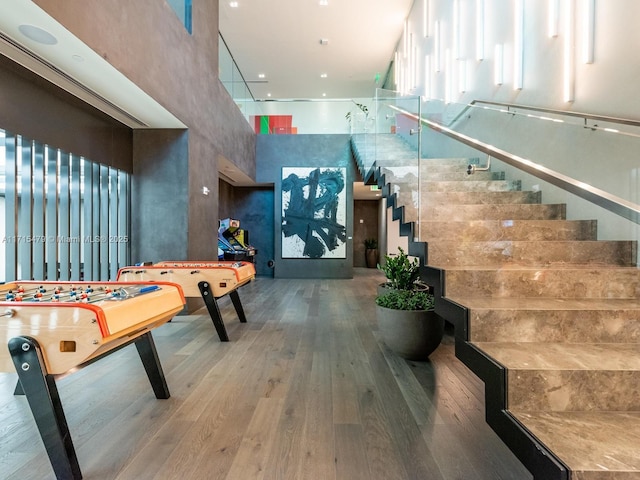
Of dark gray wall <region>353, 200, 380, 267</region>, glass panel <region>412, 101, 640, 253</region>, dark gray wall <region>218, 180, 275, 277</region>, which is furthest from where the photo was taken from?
dark gray wall <region>353, 200, 380, 267</region>

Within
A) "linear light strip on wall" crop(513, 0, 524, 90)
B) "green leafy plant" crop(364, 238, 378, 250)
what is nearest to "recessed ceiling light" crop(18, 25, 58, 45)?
"linear light strip on wall" crop(513, 0, 524, 90)

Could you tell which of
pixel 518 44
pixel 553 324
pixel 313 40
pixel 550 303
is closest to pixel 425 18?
pixel 313 40

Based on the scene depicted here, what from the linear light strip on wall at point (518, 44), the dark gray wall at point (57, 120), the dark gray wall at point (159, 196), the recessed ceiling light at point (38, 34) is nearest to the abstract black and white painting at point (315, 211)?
the dark gray wall at point (159, 196)

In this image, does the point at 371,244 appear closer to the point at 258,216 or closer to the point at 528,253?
the point at 258,216

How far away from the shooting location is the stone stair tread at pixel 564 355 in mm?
1481

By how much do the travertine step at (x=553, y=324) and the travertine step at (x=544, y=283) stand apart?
0.37 m

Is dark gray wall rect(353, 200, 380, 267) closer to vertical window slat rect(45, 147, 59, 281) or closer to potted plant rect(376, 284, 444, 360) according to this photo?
potted plant rect(376, 284, 444, 360)

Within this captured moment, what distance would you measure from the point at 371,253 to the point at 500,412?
1134 centimetres

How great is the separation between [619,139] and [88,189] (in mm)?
5643

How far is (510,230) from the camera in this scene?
10.2 feet

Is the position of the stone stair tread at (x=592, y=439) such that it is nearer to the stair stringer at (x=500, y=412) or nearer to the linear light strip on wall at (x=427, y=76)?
the stair stringer at (x=500, y=412)

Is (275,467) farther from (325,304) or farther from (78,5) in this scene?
(325,304)

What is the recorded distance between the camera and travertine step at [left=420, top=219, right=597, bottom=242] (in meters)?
3.03

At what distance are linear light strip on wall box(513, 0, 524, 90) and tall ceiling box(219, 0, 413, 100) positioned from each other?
14.3 ft
